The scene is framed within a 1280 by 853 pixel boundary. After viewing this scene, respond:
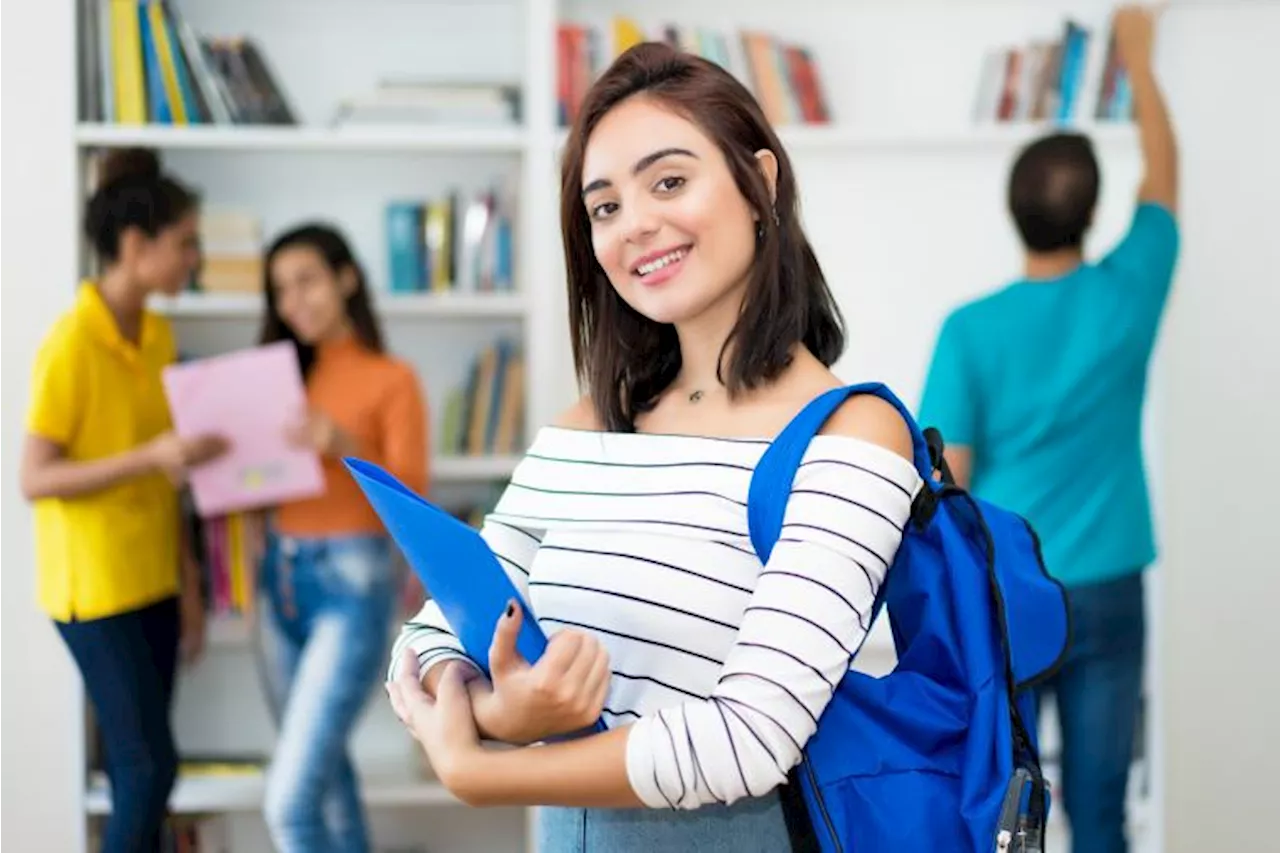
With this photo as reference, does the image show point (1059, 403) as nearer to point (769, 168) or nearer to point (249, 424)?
point (769, 168)

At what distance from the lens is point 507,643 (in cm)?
111

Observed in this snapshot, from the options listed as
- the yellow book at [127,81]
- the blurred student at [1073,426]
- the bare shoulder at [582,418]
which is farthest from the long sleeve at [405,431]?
the bare shoulder at [582,418]

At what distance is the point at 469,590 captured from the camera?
3.73 feet

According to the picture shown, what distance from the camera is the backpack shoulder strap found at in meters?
1.15

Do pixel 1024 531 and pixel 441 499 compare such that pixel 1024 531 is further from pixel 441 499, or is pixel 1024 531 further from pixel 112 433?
pixel 441 499

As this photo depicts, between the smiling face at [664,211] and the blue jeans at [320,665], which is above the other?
the smiling face at [664,211]

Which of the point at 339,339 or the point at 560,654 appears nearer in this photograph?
the point at 560,654

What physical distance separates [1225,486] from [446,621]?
288cm

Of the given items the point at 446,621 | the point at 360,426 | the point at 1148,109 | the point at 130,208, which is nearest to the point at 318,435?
the point at 360,426

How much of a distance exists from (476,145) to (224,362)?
815mm

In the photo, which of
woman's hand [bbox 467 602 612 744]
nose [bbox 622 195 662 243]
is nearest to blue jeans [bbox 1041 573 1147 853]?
nose [bbox 622 195 662 243]

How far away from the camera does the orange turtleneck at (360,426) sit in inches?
132

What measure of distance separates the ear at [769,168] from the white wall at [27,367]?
8.64ft

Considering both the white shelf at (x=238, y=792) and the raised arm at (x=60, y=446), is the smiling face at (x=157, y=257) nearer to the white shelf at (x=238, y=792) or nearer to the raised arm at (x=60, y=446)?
the raised arm at (x=60, y=446)
